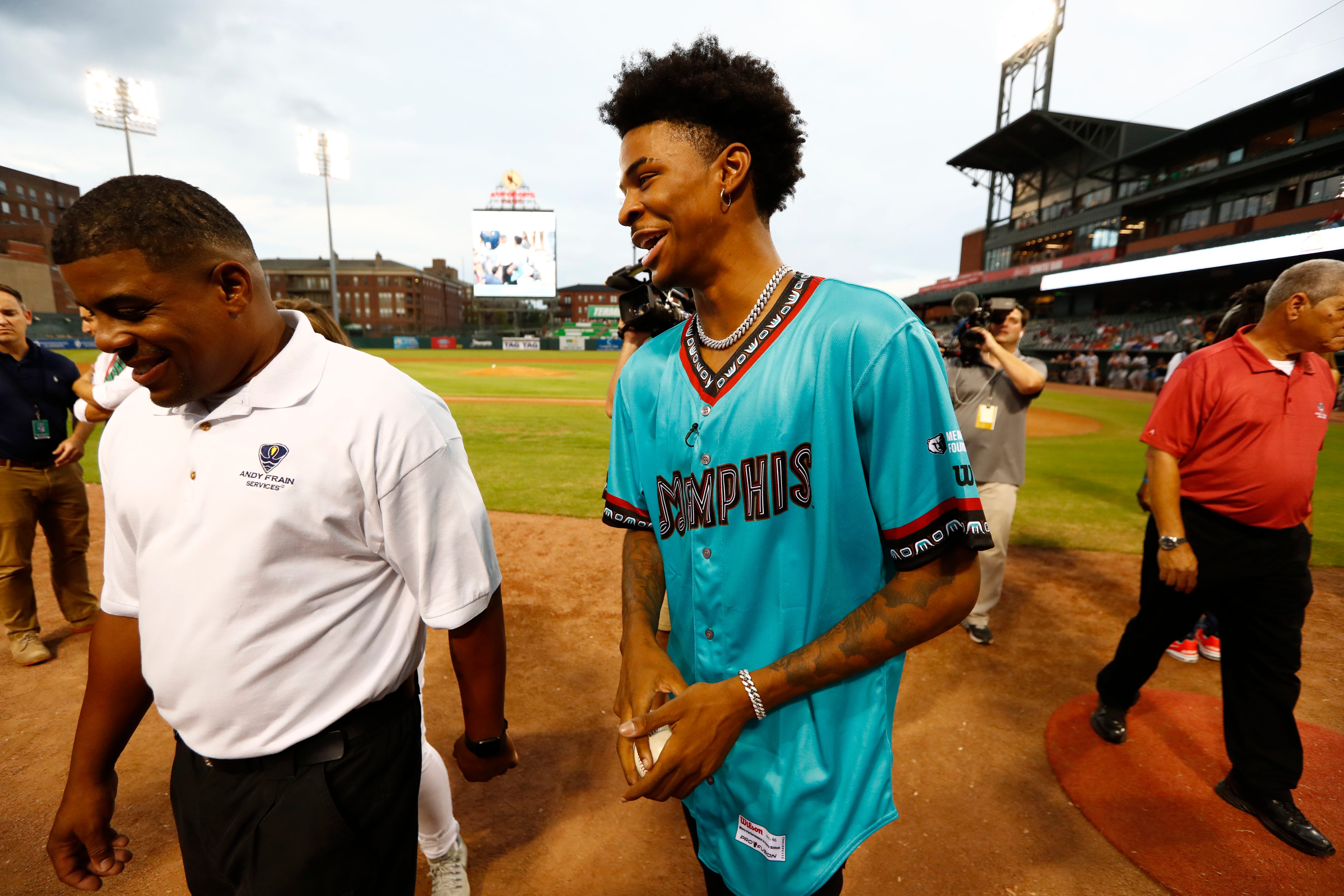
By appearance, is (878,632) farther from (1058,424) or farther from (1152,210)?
(1152,210)

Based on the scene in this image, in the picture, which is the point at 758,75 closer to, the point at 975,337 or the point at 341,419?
the point at 341,419

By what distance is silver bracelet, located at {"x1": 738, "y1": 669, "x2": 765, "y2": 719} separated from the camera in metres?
1.27

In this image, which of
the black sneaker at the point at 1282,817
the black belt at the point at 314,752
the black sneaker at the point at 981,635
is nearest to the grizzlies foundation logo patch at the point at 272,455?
the black belt at the point at 314,752

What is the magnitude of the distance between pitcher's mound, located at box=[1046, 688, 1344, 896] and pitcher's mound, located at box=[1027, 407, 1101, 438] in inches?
439

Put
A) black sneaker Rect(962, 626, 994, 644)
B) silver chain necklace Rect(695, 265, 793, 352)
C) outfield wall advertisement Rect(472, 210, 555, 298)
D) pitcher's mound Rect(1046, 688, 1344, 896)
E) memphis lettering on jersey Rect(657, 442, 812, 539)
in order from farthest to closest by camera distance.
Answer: outfield wall advertisement Rect(472, 210, 555, 298), black sneaker Rect(962, 626, 994, 644), pitcher's mound Rect(1046, 688, 1344, 896), silver chain necklace Rect(695, 265, 793, 352), memphis lettering on jersey Rect(657, 442, 812, 539)

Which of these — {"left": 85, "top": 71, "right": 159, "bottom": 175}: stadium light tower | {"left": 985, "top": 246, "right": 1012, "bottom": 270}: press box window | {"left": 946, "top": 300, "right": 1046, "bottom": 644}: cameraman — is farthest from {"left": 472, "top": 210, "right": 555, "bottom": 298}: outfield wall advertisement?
{"left": 946, "top": 300, "right": 1046, "bottom": 644}: cameraman

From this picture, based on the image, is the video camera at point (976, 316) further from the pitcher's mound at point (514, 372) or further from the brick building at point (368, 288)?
the brick building at point (368, 288)

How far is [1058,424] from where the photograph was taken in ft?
52.3

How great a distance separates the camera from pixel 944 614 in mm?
1228

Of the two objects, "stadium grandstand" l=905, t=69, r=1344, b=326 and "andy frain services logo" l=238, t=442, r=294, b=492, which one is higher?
"stadium grandstand" l=905, t=69, r=1344, b=326

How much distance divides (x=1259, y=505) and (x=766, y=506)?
2.76 meters

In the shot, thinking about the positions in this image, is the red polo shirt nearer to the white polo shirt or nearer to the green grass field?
the white polo shirt

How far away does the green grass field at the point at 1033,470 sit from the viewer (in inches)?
284

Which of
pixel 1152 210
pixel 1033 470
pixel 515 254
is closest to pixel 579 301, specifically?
pixel 515 254
